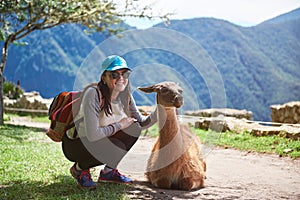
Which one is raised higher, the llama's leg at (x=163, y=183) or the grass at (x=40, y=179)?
the llama's leg at (x=163, y=183)

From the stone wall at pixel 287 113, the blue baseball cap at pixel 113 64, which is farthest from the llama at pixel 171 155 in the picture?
the stone wall at pixel 287 113

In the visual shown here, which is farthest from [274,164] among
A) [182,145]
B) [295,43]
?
[295,43]

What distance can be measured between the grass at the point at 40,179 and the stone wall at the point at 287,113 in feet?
24.1

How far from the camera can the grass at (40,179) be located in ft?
13.2

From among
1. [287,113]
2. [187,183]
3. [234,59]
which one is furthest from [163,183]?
[234,59]

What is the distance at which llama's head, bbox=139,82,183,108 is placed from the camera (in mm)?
4246

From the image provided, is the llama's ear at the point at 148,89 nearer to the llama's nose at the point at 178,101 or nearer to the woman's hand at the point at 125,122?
the llama's nose at the point at 178,101

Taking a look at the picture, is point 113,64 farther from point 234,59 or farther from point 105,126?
point 234,59

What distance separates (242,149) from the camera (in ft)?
27.9

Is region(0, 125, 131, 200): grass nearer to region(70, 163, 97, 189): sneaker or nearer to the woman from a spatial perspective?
region(70, 163, 97, 189): sneaker

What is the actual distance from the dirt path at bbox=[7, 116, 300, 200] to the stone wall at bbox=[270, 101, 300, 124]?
4.04m

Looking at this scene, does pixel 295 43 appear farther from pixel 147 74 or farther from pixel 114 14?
pixel 147 74

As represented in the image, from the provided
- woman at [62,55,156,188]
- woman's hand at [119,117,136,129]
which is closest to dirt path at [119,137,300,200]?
woman at [62,55,156,188]

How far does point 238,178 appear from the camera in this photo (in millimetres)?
5461
